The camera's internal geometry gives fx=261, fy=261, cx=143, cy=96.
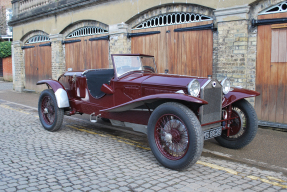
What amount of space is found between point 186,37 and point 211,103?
4.11m

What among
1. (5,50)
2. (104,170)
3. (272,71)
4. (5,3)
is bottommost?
(104,170)

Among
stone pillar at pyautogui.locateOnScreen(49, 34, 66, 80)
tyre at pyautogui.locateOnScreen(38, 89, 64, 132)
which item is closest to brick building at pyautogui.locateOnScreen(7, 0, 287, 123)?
stone pillar at pyautogui.locateOnScreen(49, 34, 66, 80)

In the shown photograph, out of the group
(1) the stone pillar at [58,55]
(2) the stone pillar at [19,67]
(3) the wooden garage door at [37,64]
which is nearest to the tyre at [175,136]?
(1) the stone pillar at [58,55]

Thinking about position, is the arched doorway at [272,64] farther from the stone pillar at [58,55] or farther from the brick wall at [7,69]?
the brick wall at [7,69]

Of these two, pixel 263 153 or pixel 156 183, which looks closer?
pixel 156 183

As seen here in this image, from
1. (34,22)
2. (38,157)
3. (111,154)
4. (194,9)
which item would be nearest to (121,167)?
(111,154)

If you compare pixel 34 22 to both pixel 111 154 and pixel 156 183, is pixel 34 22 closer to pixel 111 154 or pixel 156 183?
pixel 111 154

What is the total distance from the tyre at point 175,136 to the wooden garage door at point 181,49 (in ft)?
12.9

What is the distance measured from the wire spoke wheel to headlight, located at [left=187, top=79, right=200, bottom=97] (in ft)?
1.44

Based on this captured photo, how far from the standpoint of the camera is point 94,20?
10.6 m

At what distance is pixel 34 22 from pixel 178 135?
12834 mm

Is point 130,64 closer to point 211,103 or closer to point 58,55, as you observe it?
point 211,103

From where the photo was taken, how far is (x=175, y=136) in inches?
149

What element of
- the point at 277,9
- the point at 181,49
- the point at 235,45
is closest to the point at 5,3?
the point at 181,49
